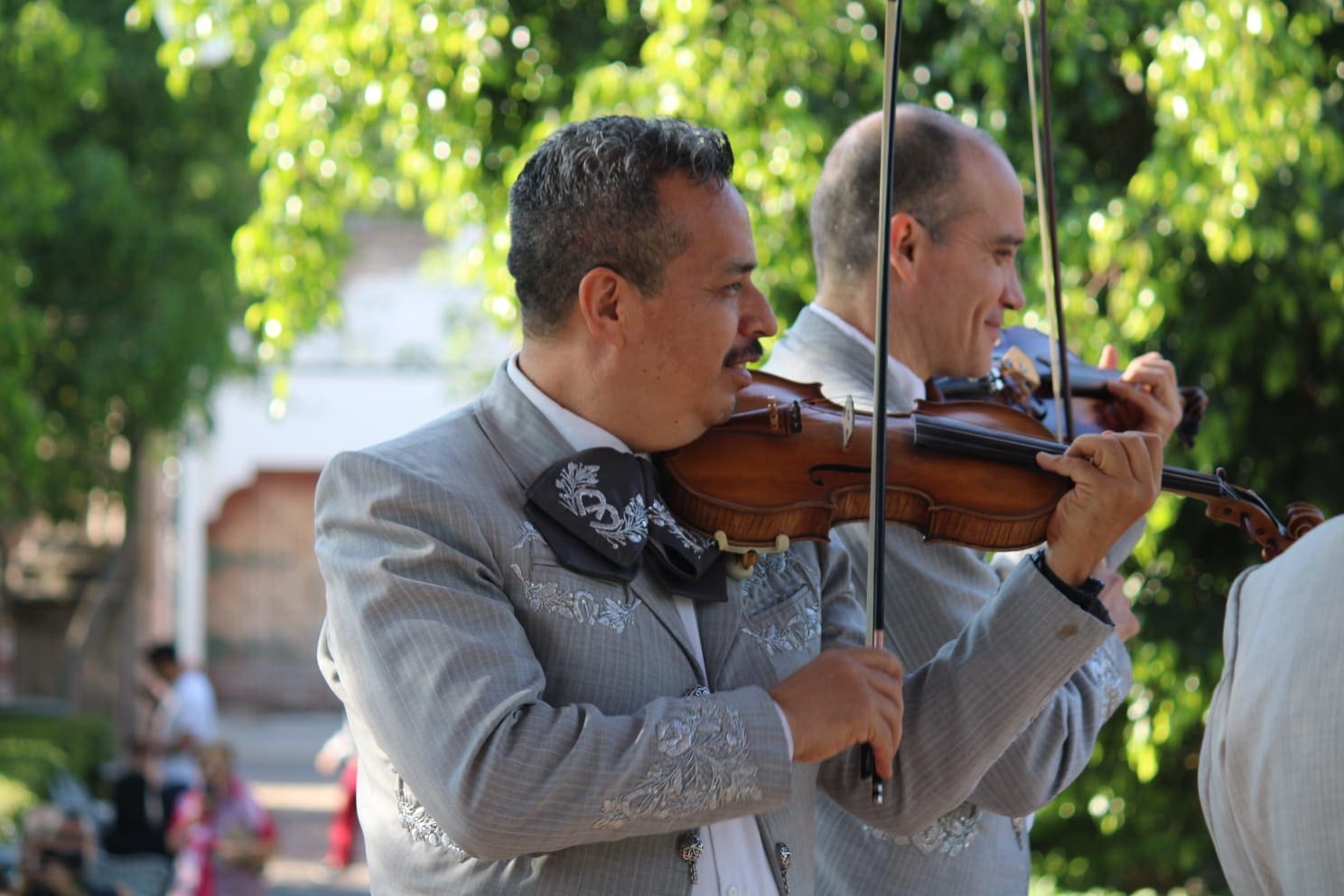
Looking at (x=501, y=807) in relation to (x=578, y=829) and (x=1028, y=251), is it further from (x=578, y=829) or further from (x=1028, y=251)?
(x=1028, y=251)

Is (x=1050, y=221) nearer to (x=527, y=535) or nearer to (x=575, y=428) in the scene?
(x=575, y=428)

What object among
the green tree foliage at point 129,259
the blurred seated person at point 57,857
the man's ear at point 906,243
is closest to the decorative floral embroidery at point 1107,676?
the man's ear at point 906,243

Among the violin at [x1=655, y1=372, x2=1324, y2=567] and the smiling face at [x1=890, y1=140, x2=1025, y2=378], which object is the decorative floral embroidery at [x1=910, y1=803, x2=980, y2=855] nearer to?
the violin at [x1=655, y1=372, x2=1324, y2=567]

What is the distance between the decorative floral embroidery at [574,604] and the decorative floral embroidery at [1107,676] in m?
0.93

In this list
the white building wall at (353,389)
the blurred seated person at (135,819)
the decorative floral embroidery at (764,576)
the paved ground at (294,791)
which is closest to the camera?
the decorative floral embroidery at (764,576)

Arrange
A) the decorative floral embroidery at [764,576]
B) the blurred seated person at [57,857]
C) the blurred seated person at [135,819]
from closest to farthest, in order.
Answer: the decorative floral embroidery at [764,576], the blurred seated person at [57,857], the blurred seated person at [135,819]

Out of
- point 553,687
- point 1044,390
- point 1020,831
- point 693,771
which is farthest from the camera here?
point 1044,390

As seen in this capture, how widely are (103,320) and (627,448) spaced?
11.5 metres

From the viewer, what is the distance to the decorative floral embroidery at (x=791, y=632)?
2158 millimetres

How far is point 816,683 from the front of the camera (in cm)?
193

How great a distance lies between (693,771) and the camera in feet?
6.03

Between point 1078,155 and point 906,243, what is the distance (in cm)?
282

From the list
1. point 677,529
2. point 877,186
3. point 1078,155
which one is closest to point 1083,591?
point 677,529

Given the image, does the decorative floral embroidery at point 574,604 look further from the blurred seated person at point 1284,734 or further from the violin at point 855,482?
the blurred seated person at point 1284,734
